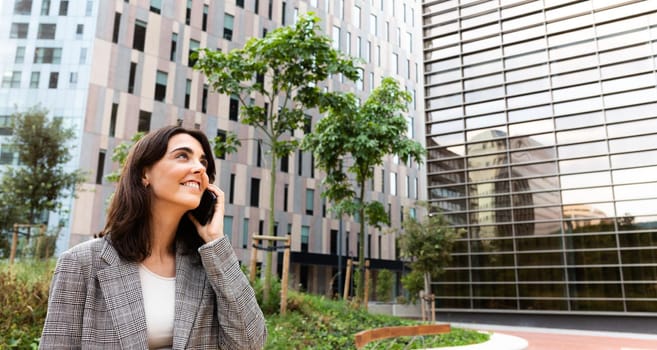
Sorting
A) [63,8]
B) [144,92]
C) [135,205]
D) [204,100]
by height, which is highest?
[63,8]

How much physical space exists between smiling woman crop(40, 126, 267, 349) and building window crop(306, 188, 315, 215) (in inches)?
1329

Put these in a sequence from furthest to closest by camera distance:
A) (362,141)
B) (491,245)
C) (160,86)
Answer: (160,86)
(491,245)
(362,141)

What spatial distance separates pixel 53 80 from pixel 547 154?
2798 cm

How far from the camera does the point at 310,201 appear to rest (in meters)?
36.0

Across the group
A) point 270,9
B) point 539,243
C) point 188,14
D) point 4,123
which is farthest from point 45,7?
point 539,243

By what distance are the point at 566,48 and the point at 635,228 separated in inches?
369

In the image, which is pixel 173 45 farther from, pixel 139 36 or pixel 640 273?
pixel 640 273

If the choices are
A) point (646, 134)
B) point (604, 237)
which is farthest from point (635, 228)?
point (646, 134)

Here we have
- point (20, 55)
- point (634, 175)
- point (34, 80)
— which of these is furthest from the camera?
point (20, 55)

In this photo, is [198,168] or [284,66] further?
[284,66]

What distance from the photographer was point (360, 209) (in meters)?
14.4

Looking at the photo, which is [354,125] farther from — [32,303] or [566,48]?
[566,48]

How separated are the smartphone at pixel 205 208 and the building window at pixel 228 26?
3208 cm

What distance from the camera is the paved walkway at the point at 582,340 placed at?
14984 mm
